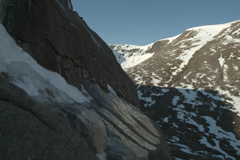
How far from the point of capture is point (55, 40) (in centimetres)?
970

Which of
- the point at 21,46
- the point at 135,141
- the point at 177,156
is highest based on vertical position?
the point at 21,46

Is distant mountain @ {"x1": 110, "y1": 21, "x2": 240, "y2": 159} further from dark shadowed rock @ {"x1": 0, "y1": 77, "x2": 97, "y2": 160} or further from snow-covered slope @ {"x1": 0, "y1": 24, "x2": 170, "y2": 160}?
dark shadowed rock @ {"x1": 0, "y1": 77, "x2": 97, "y2": 160}

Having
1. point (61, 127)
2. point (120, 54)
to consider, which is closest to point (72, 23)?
point (61, 127)

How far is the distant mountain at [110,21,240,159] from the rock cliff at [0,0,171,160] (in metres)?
11.7

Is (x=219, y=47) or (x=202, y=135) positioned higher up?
(x=219, y=47)

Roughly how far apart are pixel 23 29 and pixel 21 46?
2.06 feet

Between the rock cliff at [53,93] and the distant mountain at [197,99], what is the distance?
460 inches

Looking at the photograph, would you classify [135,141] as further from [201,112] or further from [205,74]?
[205,74]

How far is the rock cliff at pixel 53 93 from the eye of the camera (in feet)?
14.3

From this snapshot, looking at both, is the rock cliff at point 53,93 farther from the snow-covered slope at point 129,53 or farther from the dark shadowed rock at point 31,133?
the snow-covered slope at point 129,53

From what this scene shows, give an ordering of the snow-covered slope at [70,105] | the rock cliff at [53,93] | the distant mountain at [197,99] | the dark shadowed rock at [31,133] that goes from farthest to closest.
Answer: the distant mountain at [197,99]
the snow-covered slope at [70,105]
the rock cliff at [53,93]
the dark shadowed rock at [31,133]

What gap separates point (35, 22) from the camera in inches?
338

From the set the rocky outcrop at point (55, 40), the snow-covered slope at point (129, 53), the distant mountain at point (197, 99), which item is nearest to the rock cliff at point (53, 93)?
the rocky outcrop at point (55, 40)

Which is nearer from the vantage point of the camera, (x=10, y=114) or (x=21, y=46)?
(x=10, y=114)
